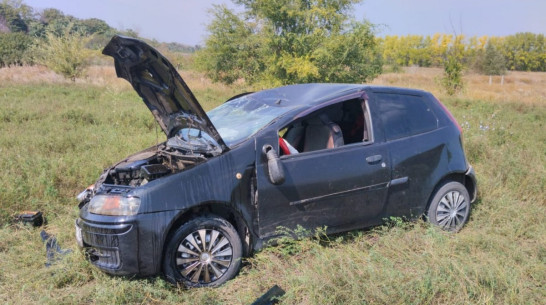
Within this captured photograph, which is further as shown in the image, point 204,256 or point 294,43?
point 294,43

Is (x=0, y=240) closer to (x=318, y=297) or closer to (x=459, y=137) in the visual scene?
(x=318, y=297)

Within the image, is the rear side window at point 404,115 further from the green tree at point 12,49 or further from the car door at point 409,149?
the green tree at point 12,49

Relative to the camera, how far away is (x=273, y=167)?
3.45 m

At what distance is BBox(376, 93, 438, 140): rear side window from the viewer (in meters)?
4.25

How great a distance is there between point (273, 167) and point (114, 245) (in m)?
1.40

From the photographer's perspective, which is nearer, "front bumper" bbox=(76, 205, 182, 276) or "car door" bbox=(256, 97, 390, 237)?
"front bumper" bbox=(76, 205, 182, 276)

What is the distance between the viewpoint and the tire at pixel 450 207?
177 inches

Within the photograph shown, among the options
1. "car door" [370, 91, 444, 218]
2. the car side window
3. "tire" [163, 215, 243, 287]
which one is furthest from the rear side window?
"tire" [163, 215, 243, 287]

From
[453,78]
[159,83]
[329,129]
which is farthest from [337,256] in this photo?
[453,78]

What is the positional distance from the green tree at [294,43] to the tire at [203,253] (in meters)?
10.3

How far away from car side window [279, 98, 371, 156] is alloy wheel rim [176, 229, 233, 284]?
1.06 m

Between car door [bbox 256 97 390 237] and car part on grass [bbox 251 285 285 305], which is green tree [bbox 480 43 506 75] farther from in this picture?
car part on grass [bbox 251 285 285 305]

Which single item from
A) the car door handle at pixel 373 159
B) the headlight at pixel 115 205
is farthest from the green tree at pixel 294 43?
the headlight at pixel 115 205

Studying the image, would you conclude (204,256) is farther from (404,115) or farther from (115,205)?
(404,115)
